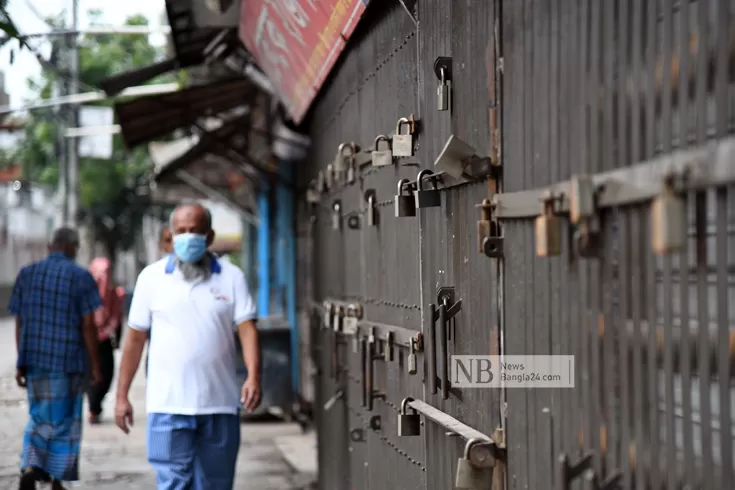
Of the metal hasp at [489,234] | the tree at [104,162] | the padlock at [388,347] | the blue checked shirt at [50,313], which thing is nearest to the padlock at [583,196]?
the metal hasp at [489,234]

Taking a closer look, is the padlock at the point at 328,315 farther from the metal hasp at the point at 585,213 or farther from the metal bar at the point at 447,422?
the metal hasp at the point at 585,213

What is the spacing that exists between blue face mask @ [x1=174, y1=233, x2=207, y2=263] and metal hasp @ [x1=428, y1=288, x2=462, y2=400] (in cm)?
223

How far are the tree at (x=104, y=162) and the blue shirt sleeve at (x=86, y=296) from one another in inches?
1077

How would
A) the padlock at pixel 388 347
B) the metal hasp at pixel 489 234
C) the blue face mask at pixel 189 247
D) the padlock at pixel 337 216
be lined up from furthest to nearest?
the padlock at pixel 337 216
the blue face mask at pixel 189 247
the padlock at pixel 388 347
the metal hasp at pixel 489 234

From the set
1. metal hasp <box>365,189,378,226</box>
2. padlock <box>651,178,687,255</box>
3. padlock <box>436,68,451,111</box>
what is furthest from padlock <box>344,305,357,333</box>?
padlock <box>651,178,687,255</box>

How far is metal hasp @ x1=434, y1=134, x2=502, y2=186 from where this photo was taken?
10.7 ft

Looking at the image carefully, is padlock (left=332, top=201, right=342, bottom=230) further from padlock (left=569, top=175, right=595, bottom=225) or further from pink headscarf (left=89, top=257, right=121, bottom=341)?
pink headscarf (left=89, top=257, right=121, bottom=341)

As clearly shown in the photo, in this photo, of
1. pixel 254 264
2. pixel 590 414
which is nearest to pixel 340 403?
pixel 590 414

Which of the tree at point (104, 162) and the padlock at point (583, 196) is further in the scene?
the tree at point (104, 162)

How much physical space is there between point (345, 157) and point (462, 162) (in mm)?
2434

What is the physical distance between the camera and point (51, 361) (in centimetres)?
761

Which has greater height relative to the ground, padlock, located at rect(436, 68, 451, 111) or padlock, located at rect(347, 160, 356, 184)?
padlock, located at rect(436, 68, 451, 111)

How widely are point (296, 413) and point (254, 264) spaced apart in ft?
21.2

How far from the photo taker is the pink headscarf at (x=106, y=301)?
37.3 ft
